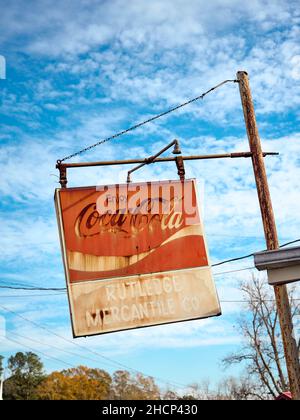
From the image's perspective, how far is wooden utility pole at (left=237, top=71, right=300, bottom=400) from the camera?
9.53 metres

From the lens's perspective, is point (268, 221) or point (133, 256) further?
point (268, 221)

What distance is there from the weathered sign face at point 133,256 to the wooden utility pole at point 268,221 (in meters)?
1.29

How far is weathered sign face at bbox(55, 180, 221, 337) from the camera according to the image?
382 inches

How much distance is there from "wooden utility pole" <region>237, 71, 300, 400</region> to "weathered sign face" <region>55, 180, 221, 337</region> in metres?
1.29

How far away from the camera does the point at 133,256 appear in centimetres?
1007

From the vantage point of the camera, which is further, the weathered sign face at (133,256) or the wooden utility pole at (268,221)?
the weathered sign face at (133,256)

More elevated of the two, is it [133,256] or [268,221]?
[268,221]

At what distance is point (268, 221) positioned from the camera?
10.4 m

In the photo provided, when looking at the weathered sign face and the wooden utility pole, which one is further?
the weathered sign face

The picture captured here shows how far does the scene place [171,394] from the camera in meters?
63.9

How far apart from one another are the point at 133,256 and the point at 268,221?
9.45 feet

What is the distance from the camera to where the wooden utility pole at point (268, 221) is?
9531 mm
